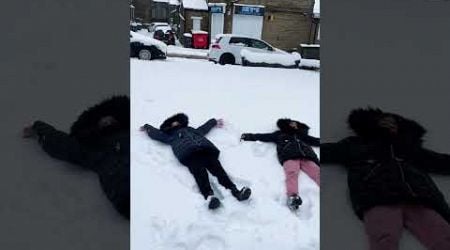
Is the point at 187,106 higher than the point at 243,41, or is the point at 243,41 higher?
the point at 243,41

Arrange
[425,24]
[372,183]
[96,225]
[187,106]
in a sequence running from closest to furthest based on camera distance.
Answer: [96,225]
[372,183]
[187,106]
[425,24]

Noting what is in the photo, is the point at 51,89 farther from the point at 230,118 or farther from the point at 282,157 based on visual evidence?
the point at 282,157

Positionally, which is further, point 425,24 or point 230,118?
point 425,24

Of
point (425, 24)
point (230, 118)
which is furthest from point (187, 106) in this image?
point (425, 24)

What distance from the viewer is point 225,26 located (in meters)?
1.28

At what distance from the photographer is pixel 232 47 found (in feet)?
4.24

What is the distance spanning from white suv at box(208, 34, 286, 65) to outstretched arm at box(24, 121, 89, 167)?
52cm

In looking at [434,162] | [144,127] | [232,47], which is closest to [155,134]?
[144,127]

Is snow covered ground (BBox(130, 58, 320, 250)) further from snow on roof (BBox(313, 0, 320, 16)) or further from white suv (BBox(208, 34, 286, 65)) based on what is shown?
snow on roof (BBox(313, 0, 320, 16))

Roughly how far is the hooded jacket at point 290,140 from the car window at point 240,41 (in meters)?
0.28

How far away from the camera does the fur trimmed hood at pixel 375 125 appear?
128cm

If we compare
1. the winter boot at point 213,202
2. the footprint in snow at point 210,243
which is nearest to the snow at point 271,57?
the winter boot at point 213,202

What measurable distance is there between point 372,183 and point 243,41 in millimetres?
612

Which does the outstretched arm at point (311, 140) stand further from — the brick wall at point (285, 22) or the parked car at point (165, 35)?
the parked car at point (165, 35)
